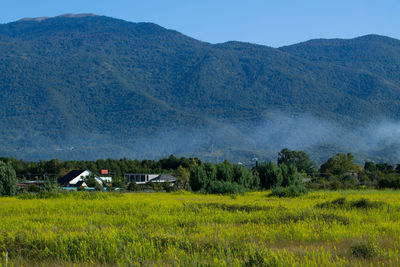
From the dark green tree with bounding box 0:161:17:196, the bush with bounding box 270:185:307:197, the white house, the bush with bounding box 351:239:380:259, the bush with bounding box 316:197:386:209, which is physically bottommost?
the white house

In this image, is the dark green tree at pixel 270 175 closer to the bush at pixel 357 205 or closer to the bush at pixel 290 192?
the bush at pixel 290 192

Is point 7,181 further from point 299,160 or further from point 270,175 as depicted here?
point 299,160

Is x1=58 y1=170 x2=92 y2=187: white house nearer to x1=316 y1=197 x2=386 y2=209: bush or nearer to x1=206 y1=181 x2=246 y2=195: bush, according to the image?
x1=206 y1=181 x2=246 y2=195: bush

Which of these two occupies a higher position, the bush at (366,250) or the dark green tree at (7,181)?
the dark green tree at (7,181)

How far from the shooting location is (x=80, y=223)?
1402 cm

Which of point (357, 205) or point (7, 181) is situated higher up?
point (7, 181)

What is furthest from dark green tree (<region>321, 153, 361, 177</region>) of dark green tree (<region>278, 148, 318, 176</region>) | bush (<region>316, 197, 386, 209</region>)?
bush (<region>316, 197, 386, 209</region>)

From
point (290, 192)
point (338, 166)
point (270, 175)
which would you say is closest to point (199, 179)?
point (270, 175)

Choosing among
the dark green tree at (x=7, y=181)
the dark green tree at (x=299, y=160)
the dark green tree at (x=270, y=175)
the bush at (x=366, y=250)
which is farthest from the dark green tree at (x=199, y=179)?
the dark green tree at (x=299, y=160)

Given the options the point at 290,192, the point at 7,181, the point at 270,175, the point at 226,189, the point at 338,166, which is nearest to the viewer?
the point at 290,192

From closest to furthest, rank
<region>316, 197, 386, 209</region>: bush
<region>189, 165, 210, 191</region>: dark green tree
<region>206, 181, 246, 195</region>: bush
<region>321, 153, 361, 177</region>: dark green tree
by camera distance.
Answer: <region>316, 197, 386, 209</region>: bush → <region>206, 181, 246, 195</region>: bush → <region>189, 165, 210, 191</region>: dark green tree → <region>321, 153, 361, 177</region>: dark green tree

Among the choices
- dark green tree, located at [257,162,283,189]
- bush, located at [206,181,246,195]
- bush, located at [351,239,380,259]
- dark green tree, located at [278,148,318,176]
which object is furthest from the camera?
dark green tree, located at [278,148,318,176]

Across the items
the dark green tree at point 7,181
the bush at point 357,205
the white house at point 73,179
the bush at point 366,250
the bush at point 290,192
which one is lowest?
the white house at point 73,179

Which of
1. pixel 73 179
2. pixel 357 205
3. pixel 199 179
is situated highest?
pixel 199 179
